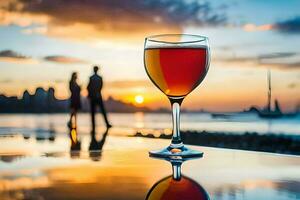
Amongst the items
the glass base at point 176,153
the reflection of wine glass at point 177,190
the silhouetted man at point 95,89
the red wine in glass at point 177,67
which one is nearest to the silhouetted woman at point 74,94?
the silhouetted man at point 95,89

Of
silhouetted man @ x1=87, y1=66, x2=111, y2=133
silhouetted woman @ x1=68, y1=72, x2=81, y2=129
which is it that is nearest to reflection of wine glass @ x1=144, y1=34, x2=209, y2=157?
silhouetted man @ x1=87, y1=66, x2=111, y2=133

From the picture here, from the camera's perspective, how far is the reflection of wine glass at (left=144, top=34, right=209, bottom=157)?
1.56m

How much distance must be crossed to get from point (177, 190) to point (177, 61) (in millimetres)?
761

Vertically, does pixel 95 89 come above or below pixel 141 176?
above

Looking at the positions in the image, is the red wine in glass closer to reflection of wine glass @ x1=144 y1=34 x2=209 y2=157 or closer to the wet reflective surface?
reflection of wine glass @ x1=144 y1=34 x2=209 y2=157

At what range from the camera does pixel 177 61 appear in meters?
1.56

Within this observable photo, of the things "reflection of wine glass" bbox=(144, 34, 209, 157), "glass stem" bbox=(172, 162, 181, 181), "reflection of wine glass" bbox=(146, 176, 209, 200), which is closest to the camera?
"reflection of wine glass" bbox=(146, 176, 209, 200)

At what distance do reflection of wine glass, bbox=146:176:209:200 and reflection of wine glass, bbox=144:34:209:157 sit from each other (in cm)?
60

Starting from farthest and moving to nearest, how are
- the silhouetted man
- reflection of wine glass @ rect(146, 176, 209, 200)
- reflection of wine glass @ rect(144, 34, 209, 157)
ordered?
the silhouetted man
reflection of wine glass @ rect(144, 34, 209, 157)
reflection of wine glass @ rect(146, 176, 209, 200)

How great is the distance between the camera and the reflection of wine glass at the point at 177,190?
31.0 inches

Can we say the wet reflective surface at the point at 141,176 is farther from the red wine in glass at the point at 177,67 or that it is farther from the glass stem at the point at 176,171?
the red wine in glass at the point at 177,67

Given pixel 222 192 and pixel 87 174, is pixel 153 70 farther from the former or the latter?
pixel 222 192

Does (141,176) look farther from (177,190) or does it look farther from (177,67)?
(177,67)

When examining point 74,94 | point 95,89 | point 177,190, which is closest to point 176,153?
point 177,190
